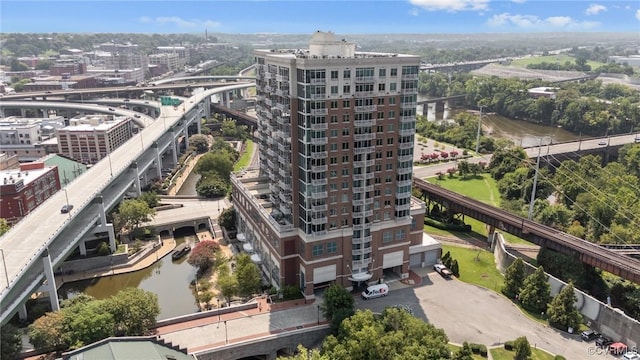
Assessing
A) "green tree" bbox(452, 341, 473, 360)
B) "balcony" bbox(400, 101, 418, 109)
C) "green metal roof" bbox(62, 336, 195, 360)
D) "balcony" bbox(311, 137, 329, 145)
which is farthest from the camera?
"balcony" bbox(400, 101, 418, 109)

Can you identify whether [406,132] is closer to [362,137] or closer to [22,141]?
[362,137]

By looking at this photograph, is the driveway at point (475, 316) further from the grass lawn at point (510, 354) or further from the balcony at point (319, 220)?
the balcony at point (319, 220)

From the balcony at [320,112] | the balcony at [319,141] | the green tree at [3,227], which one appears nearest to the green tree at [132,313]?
the balcony at [319,141]

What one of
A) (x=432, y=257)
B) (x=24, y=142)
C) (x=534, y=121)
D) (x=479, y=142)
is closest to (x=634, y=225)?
(x=432, y=257)

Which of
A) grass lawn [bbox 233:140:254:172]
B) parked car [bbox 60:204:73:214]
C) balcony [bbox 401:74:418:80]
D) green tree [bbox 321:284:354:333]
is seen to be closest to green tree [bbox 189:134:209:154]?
grass lawn [bbox 233:140:254:172]

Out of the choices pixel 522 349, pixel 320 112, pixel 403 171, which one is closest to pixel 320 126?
pixel 320 112

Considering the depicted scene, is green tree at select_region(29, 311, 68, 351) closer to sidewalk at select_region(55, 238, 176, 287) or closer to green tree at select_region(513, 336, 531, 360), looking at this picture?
sidewalk at select_region(55, 238, 176, 287)
